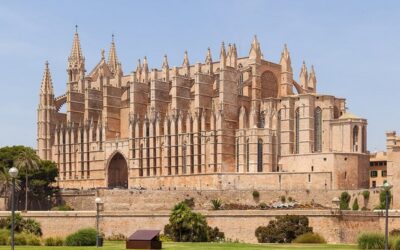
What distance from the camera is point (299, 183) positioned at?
73250mm

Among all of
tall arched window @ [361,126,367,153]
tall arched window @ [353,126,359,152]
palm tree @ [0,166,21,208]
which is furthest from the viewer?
tall arched window @ [361,126,367,153]

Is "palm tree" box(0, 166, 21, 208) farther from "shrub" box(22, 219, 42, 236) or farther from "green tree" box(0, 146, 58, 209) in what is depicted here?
"shrub" box(22, 219, 42, 236)

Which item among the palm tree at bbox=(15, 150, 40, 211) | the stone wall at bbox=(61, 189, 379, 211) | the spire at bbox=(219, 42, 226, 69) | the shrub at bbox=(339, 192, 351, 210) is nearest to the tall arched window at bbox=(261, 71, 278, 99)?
the spire at bbox=(219, 42, 226, 69)

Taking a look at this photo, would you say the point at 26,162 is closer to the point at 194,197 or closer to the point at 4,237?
the point at 194,197

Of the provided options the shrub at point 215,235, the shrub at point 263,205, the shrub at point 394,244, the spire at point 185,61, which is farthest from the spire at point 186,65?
the shrub at point 394,244

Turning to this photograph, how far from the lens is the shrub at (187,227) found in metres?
51.9

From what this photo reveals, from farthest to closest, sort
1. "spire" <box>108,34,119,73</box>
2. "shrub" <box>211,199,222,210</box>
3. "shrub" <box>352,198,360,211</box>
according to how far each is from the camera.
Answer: "spire" <box>108,34,119,73</box> → "shrub" <box>211,199,222,210</box> → "shrub" <box>352,198,360,211</box>

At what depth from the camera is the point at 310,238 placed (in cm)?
5059

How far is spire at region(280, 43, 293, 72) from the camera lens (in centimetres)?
8638

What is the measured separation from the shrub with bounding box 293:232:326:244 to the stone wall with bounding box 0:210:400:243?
0.79m

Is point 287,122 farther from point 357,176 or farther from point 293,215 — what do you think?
point 293,215

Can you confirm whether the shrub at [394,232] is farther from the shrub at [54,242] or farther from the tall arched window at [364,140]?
the tall arched window at [364,140]

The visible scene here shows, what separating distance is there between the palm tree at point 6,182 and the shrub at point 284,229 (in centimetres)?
2902

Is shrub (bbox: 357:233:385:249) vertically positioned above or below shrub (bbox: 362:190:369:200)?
below
